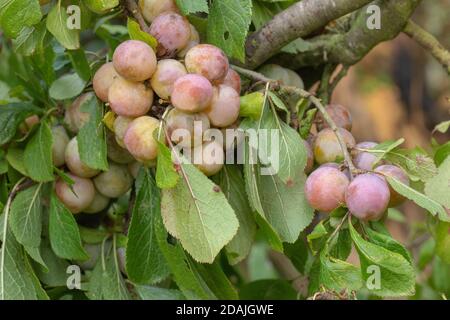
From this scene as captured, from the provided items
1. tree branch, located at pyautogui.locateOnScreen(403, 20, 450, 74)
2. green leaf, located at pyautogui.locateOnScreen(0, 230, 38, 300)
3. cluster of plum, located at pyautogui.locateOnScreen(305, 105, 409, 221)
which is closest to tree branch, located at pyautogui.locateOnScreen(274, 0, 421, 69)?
tree branch, located at pyautogui.locateOnScreen(403, 20, 450, 74)

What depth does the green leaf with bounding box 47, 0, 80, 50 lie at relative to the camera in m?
0.67

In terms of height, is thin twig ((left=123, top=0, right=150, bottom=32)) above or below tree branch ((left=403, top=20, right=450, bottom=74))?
above

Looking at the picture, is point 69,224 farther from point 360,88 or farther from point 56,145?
point 360,88

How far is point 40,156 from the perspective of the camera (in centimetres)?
73

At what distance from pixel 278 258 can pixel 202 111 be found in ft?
1.92

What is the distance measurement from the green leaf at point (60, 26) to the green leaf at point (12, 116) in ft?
0.46

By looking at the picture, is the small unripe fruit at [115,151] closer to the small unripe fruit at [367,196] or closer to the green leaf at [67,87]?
the green leaf at [67,87]

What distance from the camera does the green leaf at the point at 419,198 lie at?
608 millimetres

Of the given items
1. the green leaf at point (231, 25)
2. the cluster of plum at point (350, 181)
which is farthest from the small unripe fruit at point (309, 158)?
the green leaf at point (231, 25)

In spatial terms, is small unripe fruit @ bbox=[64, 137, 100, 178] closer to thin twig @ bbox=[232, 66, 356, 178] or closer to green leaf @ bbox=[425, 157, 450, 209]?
thin twig @ bbox=[232, 66, 356, 178]

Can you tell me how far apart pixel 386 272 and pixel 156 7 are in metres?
0.31

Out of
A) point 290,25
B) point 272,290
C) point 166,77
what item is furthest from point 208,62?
point 272,290

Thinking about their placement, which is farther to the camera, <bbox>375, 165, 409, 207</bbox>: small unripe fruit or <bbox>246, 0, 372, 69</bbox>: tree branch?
<bbox>246, 0, 372, 69</bbox>: tree branch

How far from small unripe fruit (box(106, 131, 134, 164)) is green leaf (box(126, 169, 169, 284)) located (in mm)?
32
